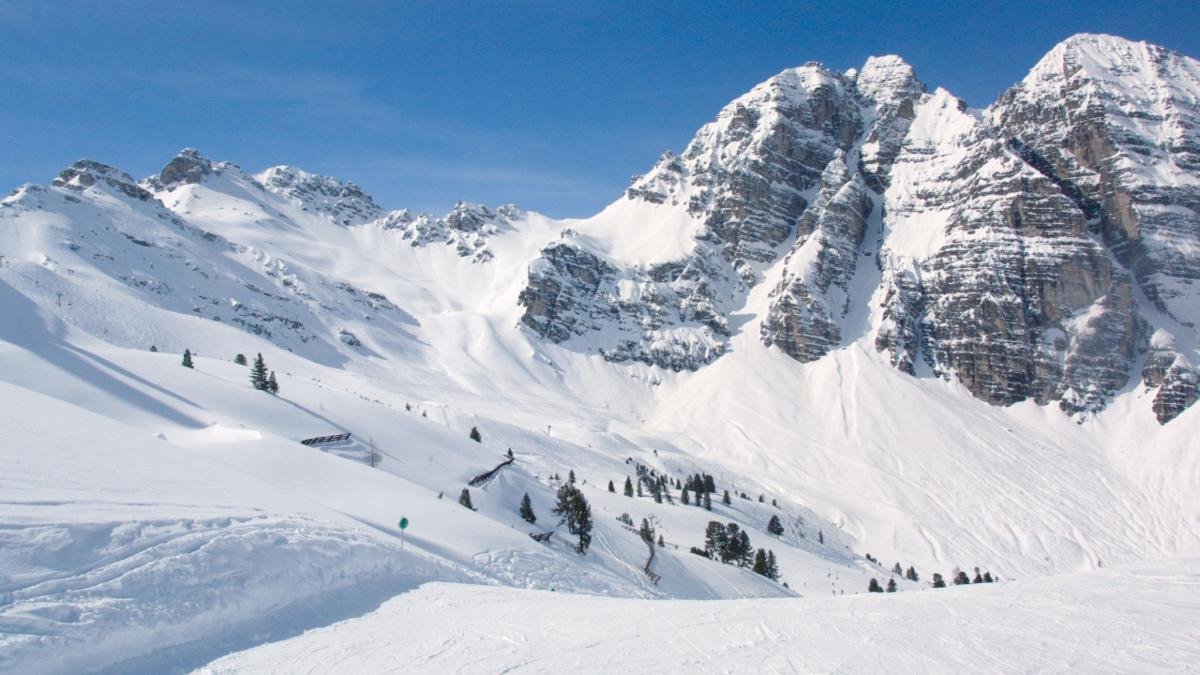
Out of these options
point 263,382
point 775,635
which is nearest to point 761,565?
point 263,382

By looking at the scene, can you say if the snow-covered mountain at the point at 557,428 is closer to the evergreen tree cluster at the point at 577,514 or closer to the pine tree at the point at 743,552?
the evergreen tree cluster at the point at 577,514

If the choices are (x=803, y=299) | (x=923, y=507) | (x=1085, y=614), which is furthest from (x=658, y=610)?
(x=803, y=299)

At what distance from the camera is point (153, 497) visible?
1473cm

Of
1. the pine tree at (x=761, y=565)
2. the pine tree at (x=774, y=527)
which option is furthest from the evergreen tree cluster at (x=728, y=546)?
the pine tree at (x=774, y=527)

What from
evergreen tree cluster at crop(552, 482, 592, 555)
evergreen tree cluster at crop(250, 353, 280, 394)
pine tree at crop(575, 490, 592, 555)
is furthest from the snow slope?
evergreen tree cluster at crop(250, 353, 280, 394)

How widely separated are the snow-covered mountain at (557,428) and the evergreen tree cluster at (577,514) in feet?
3.81

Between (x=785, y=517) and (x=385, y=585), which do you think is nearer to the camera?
(x=385, y=585)

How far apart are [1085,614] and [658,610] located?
8220 millimetres

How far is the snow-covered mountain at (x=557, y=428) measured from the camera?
13289 mm

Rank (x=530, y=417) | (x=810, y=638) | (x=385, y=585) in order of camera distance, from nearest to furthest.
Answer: (x=810, y=638) < (x=385, y=585) < (x=530, y=417)

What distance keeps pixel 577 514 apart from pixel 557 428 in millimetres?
90769

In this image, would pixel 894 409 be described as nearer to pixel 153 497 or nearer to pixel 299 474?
pixel 299 474

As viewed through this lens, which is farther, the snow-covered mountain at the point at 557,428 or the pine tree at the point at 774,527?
the pine tree at the point at 774,527

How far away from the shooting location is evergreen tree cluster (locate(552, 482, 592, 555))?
41.1 m
